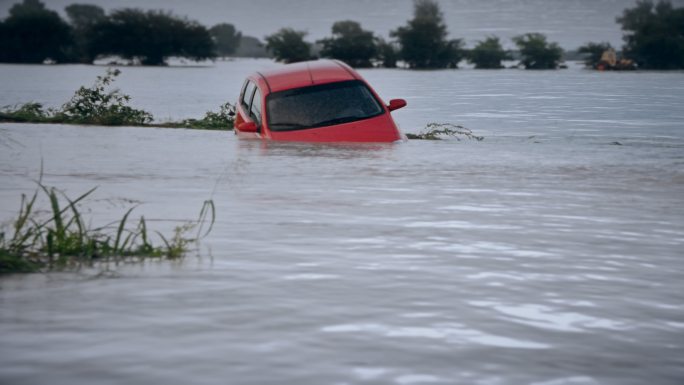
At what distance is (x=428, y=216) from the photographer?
29.2 feet

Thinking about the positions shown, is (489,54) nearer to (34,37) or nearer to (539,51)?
(539,51)

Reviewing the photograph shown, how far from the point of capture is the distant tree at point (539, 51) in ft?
303

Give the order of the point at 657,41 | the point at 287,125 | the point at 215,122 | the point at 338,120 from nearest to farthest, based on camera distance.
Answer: the point at 338,120, the point at 287,125, the point at 215,122, the point at 657,41

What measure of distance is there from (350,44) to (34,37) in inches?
1102

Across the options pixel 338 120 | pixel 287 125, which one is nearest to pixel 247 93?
pixel 287 125

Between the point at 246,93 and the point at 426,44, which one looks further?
the point at 426,44

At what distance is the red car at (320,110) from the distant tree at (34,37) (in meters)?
82.0

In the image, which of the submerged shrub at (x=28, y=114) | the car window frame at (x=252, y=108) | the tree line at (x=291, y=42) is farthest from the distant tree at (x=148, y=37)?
the car window frame at (x=252, y=108)

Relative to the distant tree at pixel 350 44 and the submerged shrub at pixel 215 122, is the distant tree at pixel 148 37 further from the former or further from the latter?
the submerged shrub at pixel 215 122

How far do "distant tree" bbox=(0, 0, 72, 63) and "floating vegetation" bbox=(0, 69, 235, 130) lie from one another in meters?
72.2

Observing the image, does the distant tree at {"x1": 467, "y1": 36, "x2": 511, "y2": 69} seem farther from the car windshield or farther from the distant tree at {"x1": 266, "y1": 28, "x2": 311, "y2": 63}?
the car windshield

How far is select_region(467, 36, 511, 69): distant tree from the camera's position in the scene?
99.3 meters

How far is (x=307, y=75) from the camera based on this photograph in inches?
582

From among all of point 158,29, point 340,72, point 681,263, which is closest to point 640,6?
point 158,29
